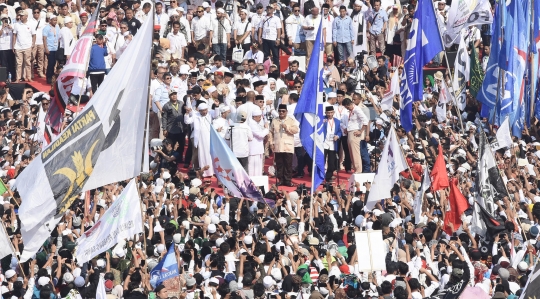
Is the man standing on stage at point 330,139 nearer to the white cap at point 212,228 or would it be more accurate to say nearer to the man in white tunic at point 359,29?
the white cap at point 212,228

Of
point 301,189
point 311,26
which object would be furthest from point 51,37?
point 301,189

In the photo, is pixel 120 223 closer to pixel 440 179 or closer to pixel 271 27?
pixel 440 179

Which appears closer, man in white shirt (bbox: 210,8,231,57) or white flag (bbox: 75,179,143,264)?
white flag (bbox: 75,179,143,264)

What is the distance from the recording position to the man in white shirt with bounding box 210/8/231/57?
96.4 ft

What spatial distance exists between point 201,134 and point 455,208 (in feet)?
17.3

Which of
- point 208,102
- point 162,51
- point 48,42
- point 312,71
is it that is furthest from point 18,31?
point 312,71

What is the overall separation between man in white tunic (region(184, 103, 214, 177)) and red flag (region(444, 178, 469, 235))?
488 cm

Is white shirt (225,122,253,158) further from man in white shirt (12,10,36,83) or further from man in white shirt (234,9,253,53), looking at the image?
man in white shirt (12,10,36,83)

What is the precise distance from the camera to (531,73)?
26422 millimetres

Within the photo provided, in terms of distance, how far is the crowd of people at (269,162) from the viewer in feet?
64.3

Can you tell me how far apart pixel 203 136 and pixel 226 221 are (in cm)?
297

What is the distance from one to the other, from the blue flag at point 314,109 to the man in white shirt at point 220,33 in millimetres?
6698

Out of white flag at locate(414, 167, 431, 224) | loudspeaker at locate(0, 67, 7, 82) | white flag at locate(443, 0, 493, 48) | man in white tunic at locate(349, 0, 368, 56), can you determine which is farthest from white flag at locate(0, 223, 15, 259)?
man in white tunic at locate(349, 0, 368, 56)

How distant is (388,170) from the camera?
22.0 meters
